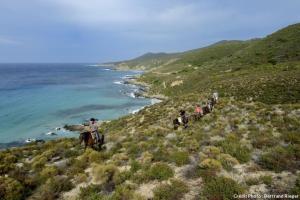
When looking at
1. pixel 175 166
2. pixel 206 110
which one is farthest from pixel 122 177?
pixel 206 110

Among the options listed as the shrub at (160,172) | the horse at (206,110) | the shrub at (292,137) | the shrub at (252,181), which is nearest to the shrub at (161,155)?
the shrub at (160,172)

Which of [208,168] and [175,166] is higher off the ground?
[208,168]

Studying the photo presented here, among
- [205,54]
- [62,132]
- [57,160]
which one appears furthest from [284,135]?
[205,54]

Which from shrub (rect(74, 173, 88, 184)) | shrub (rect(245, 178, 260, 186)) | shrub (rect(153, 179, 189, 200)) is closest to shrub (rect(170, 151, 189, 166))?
shrub (rect(153, 179, 189, 200))

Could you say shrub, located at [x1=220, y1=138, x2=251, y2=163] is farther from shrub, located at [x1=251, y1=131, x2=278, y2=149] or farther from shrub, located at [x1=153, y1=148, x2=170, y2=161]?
shrub, located at [x1=153, y1=148, x2=170, y2=161]

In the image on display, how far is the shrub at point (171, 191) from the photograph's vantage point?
10579 millimetres

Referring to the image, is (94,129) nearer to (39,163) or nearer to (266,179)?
(39,163)

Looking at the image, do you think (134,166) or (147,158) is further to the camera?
(147,158)

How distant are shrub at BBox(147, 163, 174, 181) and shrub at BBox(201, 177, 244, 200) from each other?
2026 millimetres

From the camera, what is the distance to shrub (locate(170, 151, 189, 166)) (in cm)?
1391

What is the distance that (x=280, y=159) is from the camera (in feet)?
42.4

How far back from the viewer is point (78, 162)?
15312mm

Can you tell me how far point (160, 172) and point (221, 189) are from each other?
10.3 ft

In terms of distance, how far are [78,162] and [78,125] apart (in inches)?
1460
